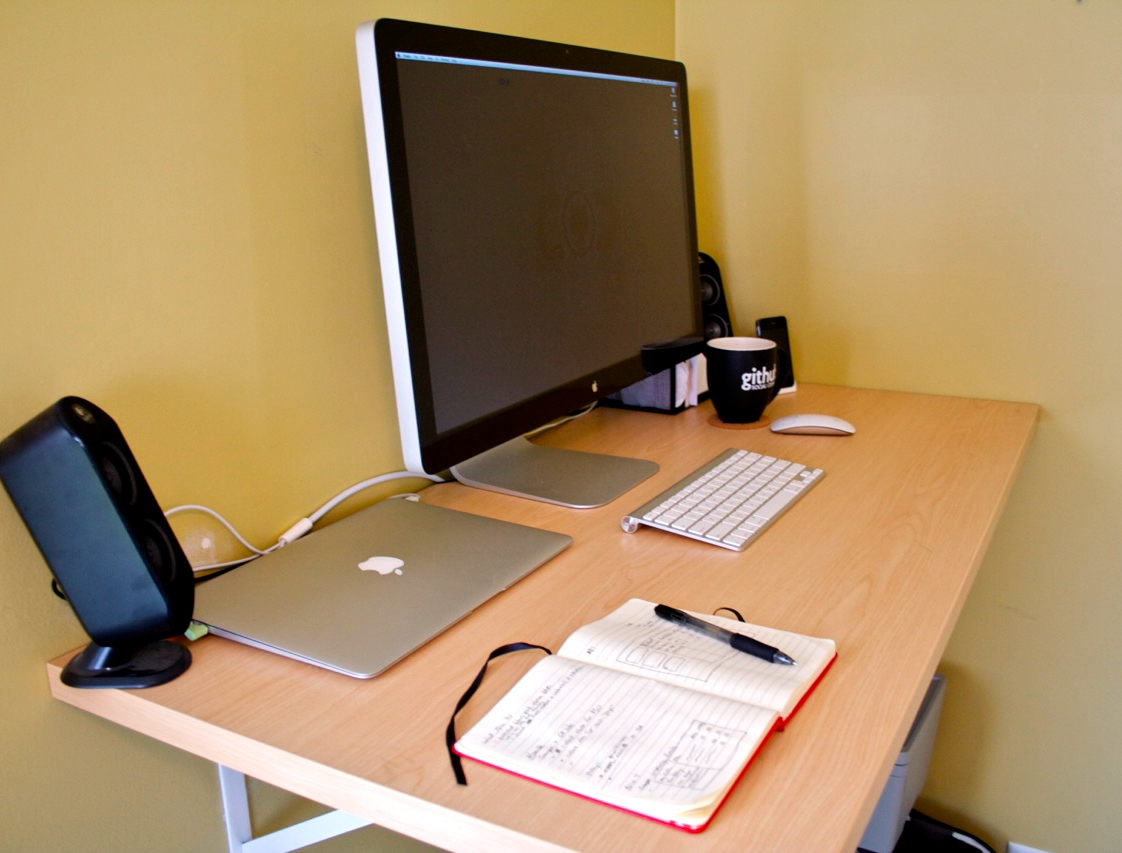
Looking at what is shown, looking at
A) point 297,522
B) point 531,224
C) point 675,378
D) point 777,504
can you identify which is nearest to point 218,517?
point 297,522

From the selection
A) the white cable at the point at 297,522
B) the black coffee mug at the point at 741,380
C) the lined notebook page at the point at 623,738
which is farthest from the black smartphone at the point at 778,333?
the lined notebook page at the point at 623,738

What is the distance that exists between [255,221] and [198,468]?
25 cm

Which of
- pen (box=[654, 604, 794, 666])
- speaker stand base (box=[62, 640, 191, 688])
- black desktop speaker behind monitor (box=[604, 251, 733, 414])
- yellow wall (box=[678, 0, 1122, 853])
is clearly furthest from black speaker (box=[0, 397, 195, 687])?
yellow wall (box=[678, 0, 1122, 853])

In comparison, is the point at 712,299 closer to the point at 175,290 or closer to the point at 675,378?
the point at 675,378

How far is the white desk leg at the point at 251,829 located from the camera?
86 centimetres

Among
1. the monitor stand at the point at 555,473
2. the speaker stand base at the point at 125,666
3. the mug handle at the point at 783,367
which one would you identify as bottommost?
the speaker stand base at the point at 125,666

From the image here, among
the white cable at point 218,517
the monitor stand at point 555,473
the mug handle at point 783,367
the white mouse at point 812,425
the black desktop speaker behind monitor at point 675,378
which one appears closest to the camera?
the white cable at point 218,517

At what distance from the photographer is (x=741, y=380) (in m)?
1.31

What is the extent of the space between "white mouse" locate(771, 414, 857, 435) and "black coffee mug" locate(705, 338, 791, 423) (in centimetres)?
5

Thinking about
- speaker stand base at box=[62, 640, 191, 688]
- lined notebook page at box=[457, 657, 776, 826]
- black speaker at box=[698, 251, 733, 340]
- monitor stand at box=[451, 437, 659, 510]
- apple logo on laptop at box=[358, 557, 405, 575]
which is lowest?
lined notebook page at box=[457, 657, 776, 826]

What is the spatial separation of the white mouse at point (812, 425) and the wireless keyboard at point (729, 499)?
0.14m

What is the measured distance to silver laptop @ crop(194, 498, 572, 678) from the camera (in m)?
0.74

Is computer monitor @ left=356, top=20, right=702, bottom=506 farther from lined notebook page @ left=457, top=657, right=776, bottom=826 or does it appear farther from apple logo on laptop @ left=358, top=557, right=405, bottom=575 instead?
lined notebook page @ left=457, top=657, right=776, bottom=826

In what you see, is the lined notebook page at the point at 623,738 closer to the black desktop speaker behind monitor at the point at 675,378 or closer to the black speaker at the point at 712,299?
the black desktop speaker behind monitor at the point at 675,378
